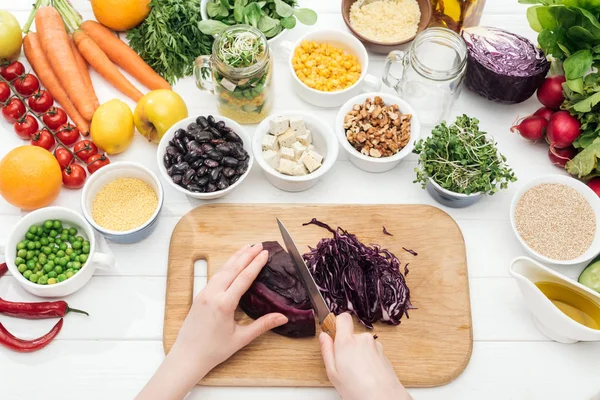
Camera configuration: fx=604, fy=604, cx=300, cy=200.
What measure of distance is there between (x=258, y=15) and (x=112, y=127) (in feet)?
2.12

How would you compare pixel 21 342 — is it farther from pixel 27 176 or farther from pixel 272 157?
pixel 272 157

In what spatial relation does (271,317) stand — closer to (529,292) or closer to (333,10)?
(529,292)

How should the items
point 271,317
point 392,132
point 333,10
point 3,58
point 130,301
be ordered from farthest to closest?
point 333,10 → point 3,58 → point 392,132 → point 130,301 → point 271,317

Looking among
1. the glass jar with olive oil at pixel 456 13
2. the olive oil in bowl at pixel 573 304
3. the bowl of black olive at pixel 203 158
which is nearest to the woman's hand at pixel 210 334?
the bowl of black olive at pixel 203 158

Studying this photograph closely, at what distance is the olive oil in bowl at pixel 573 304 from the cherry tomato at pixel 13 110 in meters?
1.73

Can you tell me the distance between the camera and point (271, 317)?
164 cm

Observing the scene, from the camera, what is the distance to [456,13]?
2209 millimetres

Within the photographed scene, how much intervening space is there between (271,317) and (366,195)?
0.58 m

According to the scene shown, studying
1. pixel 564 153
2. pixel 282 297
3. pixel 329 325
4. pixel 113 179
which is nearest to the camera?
pixel 329 325

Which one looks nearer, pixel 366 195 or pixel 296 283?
pixel 296 283

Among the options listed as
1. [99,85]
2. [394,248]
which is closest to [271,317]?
[394,248]

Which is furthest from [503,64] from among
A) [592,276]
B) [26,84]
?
[26,84]

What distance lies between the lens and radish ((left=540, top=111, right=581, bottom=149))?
1943 mm

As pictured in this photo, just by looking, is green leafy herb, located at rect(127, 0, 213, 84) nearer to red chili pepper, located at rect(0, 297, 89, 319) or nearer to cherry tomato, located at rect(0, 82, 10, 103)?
cherry tomato, located at rect(0, 82, 10, 103)
